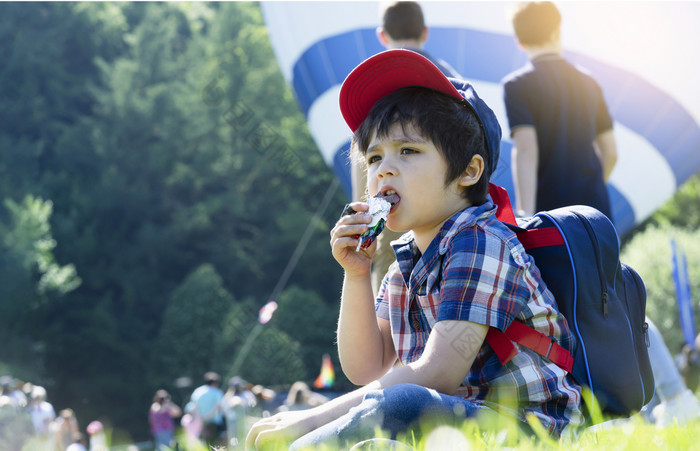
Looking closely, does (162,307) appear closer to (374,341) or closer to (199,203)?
(199,203)

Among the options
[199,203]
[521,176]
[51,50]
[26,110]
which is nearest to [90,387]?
[199,203]

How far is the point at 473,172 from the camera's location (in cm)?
204

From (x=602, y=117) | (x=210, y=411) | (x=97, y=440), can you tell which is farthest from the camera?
(x=210, y=411)

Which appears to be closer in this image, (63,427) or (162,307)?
(63,427)

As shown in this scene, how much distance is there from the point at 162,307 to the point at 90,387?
3.87m

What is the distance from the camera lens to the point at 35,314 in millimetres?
23906

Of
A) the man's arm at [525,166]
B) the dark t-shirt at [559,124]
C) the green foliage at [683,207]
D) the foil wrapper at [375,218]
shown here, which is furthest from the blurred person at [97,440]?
the green foliage at [683,207]

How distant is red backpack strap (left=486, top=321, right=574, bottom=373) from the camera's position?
180cm

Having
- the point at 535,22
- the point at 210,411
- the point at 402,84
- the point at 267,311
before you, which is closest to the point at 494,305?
the point at 402,84

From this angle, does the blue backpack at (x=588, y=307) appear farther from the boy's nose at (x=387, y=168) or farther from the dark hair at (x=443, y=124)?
the boy's nose at (x=387, y=168)

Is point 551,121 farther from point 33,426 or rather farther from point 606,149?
point 33,426

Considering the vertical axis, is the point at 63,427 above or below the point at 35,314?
above

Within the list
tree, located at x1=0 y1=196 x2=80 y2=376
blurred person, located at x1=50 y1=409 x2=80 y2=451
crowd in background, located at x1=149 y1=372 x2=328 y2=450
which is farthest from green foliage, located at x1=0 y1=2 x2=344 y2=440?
blurred person, located at x1=50 y1=409 x2=80 y2=451

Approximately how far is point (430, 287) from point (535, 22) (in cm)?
194
